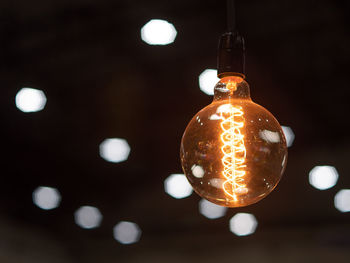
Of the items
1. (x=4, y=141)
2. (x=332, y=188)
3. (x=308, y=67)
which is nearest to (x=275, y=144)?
(x=308, y=67)

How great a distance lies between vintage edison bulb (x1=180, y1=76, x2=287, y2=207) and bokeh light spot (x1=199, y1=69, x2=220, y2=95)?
148cm

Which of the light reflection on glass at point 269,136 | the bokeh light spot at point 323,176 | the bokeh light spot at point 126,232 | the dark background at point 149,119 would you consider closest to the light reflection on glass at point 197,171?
the light reflection on glass at point 269,136

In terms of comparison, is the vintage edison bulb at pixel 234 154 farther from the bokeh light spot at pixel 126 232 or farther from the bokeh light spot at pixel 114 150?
the bokeh light spot at pixel 126 232

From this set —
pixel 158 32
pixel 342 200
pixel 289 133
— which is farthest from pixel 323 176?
pixel 158 32

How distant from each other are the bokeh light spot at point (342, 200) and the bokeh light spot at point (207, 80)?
5.42 ft

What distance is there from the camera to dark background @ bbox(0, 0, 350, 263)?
1990 millimetres

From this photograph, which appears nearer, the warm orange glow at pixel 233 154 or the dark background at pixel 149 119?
the warm orange glow at pixel 233 154

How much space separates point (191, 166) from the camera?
2.67 ft

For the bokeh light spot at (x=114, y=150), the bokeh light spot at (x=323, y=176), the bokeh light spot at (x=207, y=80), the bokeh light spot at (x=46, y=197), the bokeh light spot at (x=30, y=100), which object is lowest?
the bokeh light spot at (x=207, y=80)

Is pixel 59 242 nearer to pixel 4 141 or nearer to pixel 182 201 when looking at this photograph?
pixel 182 201

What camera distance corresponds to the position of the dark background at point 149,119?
78.4 inches

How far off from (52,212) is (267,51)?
2438 millimetres

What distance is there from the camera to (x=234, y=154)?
0.79 meters

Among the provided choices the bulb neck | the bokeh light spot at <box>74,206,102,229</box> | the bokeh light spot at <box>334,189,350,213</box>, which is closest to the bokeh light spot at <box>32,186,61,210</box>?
the bokeh light spot at <box>74,206,102,229</box>
